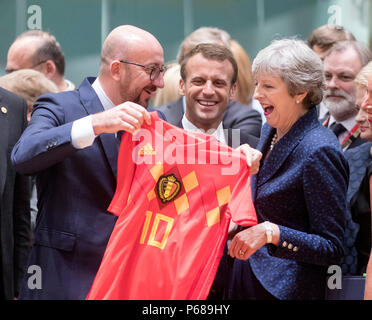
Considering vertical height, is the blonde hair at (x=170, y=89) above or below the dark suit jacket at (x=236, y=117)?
above

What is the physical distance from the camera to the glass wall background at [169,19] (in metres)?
4.31

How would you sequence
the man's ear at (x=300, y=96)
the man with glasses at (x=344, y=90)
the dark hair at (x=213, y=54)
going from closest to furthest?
the man's ear at (x=300, y=96)
the dark hair at (x=213, y=54)
the man with glasses at (x=344, y=90)

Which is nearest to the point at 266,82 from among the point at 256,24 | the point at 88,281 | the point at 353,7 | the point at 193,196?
the point at 193,196

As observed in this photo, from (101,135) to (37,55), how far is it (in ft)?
6.07

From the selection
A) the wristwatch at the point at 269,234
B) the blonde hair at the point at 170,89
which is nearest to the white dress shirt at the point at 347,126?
the blonde hair at the point at 170,89

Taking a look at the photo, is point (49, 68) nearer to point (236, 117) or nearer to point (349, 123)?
point (236, 117)

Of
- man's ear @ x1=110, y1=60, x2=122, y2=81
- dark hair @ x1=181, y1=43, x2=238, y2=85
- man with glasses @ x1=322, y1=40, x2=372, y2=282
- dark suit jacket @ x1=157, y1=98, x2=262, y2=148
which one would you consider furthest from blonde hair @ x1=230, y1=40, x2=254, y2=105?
man's ear @ x1=110, y1=60, x2=122, y2=81

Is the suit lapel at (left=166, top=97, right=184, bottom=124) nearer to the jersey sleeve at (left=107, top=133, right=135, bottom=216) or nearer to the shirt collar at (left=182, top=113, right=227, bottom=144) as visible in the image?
the shirt collar at (left=182, top=113, right=227, bottom=144)

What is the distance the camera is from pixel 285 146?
8.12 ft

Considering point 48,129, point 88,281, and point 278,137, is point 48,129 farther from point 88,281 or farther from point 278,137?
point 278,137

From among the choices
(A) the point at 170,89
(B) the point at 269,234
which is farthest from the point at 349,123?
(B) the point at 269,234

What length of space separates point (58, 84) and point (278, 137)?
6.50 feet

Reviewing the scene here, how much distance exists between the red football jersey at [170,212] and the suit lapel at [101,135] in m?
0.08

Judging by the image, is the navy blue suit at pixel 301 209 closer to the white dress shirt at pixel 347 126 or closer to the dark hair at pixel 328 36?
the white dress shirt at pixel 347 126
